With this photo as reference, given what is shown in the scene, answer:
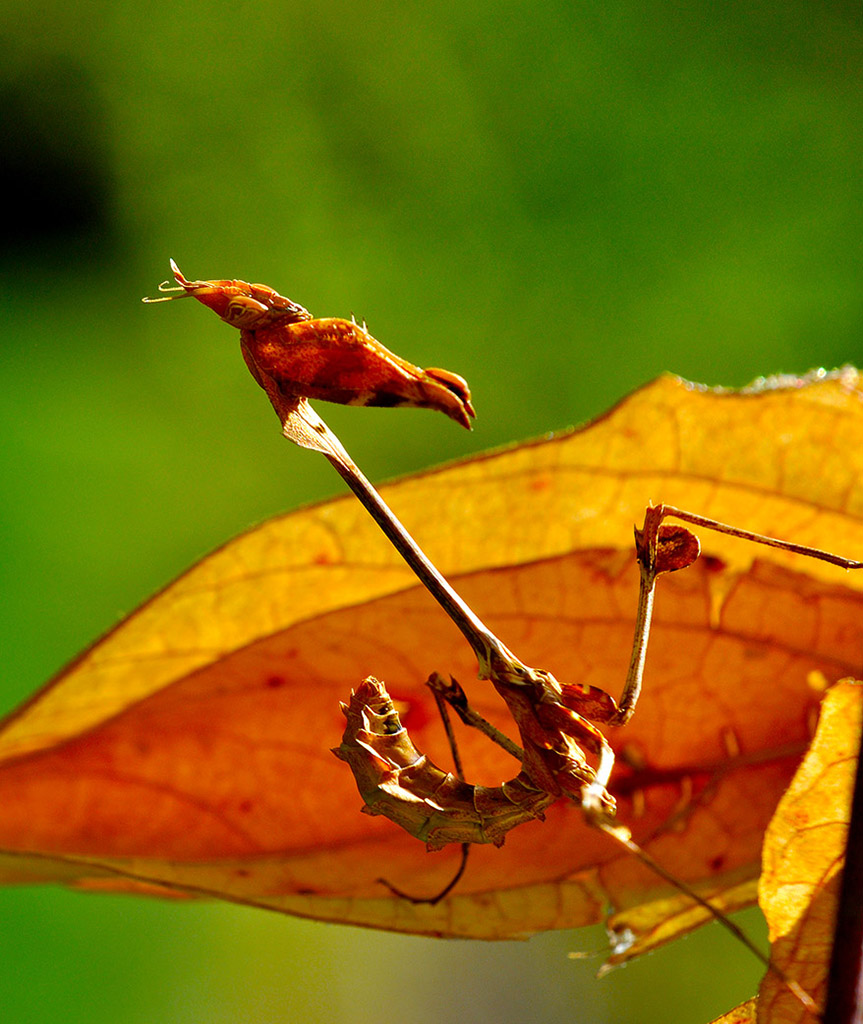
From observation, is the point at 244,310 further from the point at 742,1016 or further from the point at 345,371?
the point at 742,1016

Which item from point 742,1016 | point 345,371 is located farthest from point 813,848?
point 345,371

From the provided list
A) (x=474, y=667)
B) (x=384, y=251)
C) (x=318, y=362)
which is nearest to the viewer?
(x=318, y=362)

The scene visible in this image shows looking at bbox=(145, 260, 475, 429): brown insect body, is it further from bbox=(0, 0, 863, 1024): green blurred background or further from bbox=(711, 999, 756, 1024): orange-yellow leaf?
bbox=(0, 0, 863, 1024): green blurred background

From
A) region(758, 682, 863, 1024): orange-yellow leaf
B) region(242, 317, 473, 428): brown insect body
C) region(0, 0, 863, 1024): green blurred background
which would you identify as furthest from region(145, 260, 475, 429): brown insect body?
region(0, 0, 863, 1024): green blurred background

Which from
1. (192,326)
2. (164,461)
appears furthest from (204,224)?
(164,461)

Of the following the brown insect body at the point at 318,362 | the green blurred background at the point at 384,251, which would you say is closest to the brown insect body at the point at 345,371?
the brown insect body at the point at 318,362

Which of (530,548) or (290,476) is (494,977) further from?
(530,548)

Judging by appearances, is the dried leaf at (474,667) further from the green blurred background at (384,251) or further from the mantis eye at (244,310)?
the green blurred background at (384,251)
